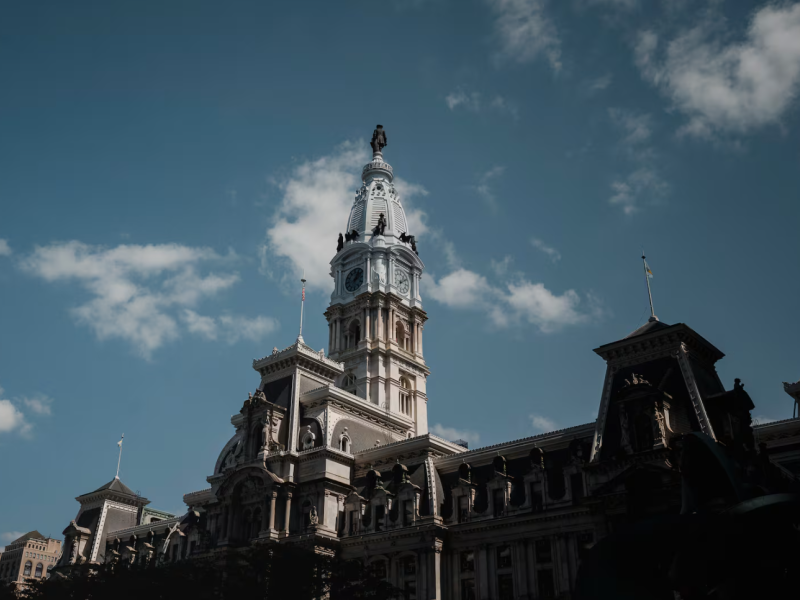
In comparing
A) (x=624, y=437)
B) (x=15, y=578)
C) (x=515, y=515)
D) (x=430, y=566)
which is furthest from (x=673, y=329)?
(x=15, y=578)

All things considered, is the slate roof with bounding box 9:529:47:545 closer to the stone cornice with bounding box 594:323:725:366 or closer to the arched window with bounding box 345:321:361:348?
the arched window with bounding box 345:321:361:348

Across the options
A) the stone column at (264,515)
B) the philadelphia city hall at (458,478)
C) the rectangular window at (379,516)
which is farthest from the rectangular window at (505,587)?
the stone column at (264,515)

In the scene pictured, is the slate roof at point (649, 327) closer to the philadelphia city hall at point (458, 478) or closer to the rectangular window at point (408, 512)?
the philadelphia city hall at point (458, 478)

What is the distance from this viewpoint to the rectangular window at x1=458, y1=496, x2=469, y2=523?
59.3 m

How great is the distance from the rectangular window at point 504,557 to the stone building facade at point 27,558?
→ 375ft

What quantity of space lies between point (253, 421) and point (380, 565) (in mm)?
18663

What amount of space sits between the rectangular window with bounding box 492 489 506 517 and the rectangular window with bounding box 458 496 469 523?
91.4 inches

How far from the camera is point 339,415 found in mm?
70750

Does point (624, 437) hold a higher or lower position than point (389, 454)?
lower

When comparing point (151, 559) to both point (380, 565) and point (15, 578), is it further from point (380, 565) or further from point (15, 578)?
point (15, 578)

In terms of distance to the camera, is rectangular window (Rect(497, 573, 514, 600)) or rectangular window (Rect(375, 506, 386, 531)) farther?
rectangular window (Rect(375, 506, 386, 531))

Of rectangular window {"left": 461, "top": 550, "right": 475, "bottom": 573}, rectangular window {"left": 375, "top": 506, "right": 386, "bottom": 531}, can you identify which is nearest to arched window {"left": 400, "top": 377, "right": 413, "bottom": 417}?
rectangular window {"left": 375, "top": 506, "right": 386, "bottom": 531}

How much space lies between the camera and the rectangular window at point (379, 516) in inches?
2466

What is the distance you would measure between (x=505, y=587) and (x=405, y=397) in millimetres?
43322
